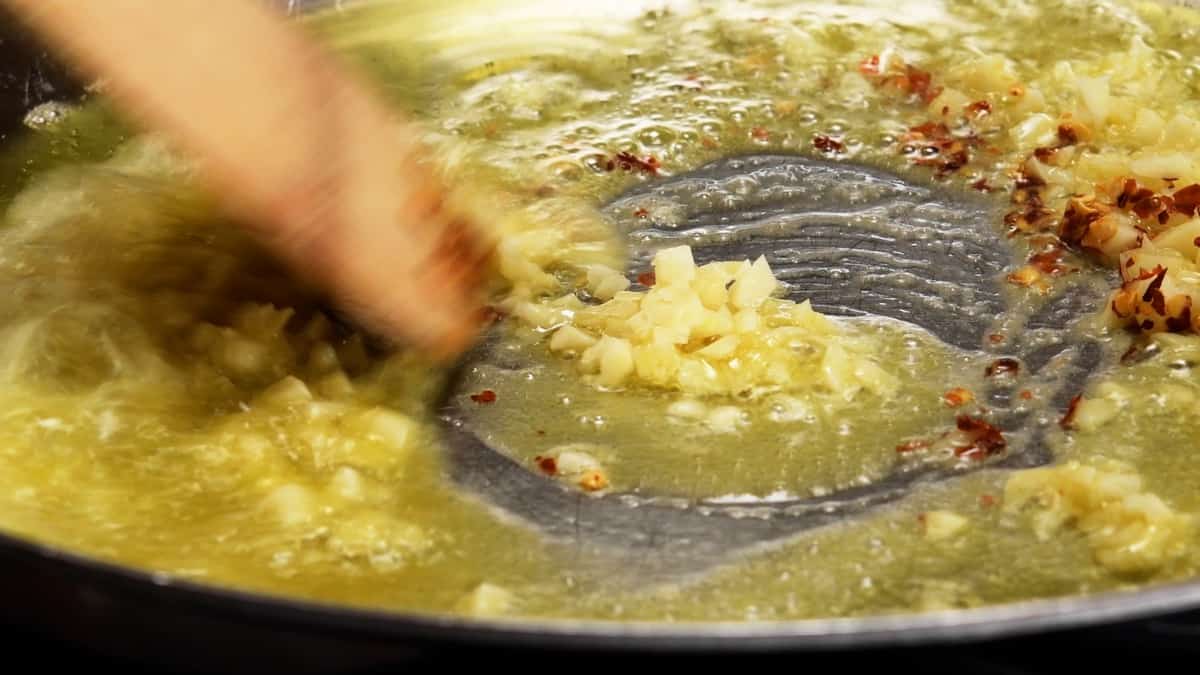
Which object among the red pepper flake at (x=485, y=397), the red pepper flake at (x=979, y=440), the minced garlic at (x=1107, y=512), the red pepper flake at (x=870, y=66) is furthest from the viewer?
the red pepper flake at (x=870, y=66)

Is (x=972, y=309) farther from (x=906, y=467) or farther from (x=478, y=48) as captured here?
(x=478, y=48)

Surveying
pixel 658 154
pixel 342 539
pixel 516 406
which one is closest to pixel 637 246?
pixel 658 154

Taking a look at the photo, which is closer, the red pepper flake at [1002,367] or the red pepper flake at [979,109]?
the red pepper flake at [1002,367]

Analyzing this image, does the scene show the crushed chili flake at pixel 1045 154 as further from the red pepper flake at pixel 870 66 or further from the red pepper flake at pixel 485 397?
the red pepper flake at pixel 485 397

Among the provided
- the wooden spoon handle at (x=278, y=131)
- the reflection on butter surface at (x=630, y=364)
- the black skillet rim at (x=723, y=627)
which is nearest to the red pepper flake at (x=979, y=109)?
the reflection on butter surface at (x=630, y=364)

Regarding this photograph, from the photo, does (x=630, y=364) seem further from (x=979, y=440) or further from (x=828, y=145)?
(x=828, y=145)

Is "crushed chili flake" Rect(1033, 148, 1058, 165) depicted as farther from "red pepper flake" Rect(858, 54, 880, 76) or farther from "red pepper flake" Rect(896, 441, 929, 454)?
"red pepper flake" Rect(896, 441, 929, 454)

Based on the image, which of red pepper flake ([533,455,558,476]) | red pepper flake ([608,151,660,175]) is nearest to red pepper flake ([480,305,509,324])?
red pepper flake ([533,455,558,476])
